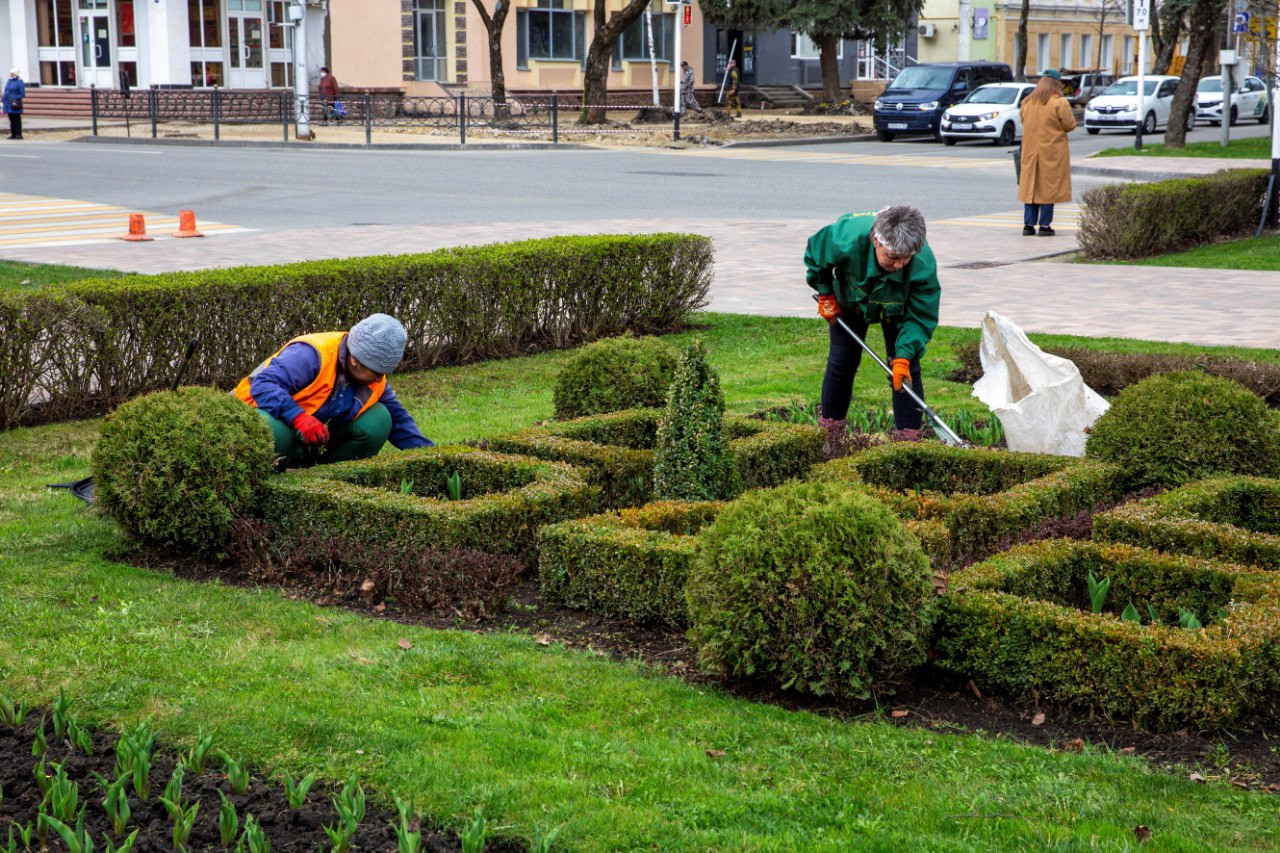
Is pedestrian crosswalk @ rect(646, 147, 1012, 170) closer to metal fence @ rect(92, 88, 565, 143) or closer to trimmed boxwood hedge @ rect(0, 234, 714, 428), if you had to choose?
metal fence @ rect(92, 88, 565, 143)

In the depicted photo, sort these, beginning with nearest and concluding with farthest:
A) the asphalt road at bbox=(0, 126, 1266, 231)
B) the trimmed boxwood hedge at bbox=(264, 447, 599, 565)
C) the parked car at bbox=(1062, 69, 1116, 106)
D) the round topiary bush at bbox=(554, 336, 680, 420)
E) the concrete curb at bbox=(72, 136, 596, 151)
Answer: the trimmed boxwood hedge at bbox=(264, 447, 599, 565) < the round topiary bush at bbox=(554, 336, 680, 420) < the asphalt road at bbox=(0, 126, 1266, 231) < the concrete curb at bbox=(72, 136, 596, 151) < the parked car at bbox=(1062, 69, 1116, 106)

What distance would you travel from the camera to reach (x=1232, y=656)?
422 centimetres

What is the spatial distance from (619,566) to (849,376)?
9.38ft

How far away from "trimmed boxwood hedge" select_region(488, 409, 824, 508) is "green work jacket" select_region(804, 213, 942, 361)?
28.6 inches

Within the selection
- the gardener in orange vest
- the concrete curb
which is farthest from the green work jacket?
the concrete curb

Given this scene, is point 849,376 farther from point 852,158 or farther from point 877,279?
point 852,158

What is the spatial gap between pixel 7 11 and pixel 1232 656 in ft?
174

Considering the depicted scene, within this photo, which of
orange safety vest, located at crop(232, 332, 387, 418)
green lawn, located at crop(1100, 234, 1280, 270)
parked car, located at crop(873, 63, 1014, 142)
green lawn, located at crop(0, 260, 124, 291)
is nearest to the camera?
orange safety vest, located at crop(232, 332, 387, 418)

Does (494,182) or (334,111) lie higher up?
(334,111)

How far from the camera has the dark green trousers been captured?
259 inches

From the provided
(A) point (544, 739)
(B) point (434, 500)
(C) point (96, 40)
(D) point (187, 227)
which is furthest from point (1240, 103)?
(A) point (544, 739)

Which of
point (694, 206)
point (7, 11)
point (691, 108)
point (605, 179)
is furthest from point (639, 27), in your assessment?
point (694, 206)

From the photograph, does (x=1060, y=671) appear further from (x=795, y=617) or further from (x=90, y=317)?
(x=90, y=317)

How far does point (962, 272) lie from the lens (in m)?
→ 14.7
